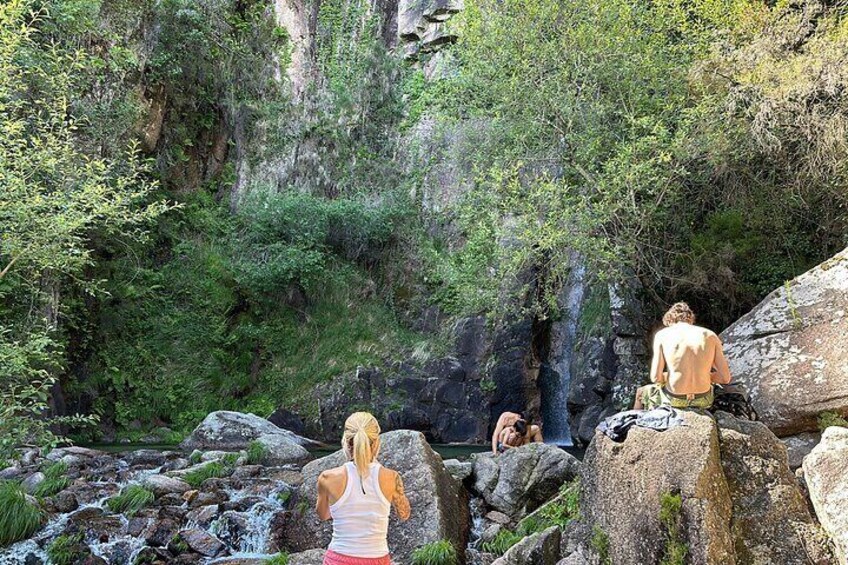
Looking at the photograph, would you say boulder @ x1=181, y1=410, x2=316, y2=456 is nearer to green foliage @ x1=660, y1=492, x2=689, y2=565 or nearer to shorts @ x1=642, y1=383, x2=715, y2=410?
shorts @ x1=642, y1=383, x2=715, y2=410

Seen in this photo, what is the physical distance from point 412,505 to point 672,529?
3.20m

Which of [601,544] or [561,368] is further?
[561,368]

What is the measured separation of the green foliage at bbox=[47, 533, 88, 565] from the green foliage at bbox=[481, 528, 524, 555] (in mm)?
4275

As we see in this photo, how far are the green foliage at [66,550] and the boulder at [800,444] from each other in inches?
311

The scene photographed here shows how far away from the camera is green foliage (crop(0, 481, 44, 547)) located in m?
6.88

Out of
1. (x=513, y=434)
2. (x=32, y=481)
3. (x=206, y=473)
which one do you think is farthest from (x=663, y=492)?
(x=32, y=481)

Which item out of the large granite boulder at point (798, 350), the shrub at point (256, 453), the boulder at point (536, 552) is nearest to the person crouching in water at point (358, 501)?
the boulder at point (536, 552)

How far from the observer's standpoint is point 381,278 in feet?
69.7

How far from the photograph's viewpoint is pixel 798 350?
8242mm

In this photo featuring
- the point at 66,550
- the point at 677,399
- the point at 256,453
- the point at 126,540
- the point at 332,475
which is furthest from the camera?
the point at 256,453

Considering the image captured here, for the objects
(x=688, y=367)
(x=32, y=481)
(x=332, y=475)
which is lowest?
(x=32, y=481)

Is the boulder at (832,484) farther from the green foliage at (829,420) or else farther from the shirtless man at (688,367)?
the green foliage at (829,420)

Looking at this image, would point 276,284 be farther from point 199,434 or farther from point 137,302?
point 199,434

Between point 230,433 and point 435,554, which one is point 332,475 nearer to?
point 435,554
